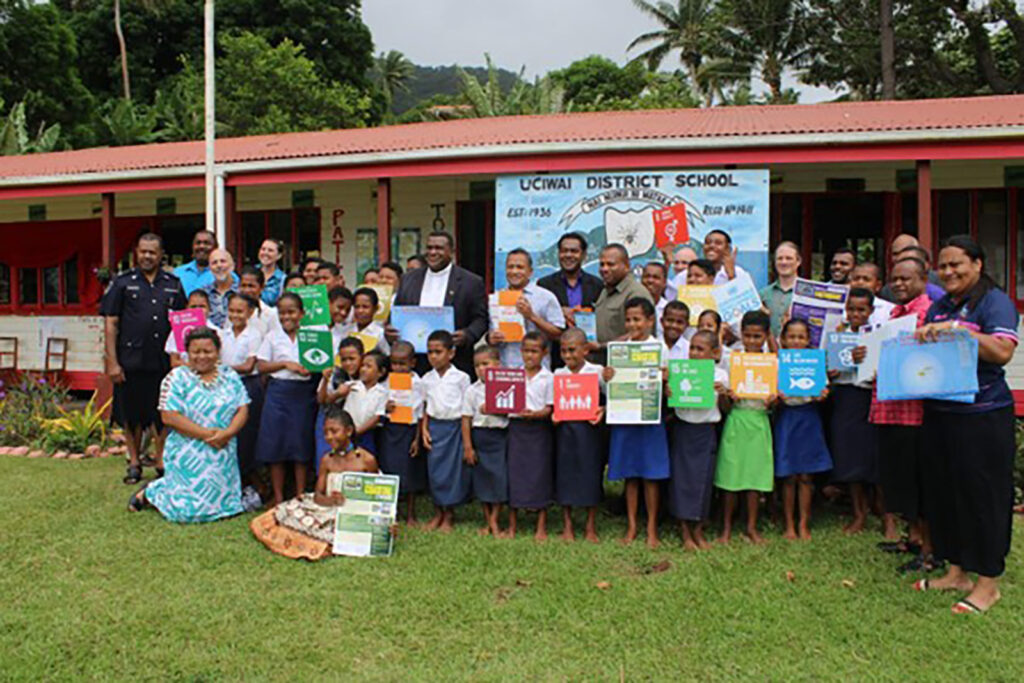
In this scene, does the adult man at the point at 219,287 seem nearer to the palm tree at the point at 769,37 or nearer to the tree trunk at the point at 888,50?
the tree trunk at the point at 888,50

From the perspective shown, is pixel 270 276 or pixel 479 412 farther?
pixel 270 276

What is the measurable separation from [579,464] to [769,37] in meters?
26.2

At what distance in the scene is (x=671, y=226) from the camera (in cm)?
791

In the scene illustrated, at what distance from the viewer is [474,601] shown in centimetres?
406

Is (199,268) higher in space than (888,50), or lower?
lower

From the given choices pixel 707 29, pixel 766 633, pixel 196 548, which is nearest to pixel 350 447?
pixel 196 548

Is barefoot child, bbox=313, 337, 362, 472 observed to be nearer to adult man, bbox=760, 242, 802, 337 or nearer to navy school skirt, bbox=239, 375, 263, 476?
navy school skirt, bbox=239, 375, 263, 476

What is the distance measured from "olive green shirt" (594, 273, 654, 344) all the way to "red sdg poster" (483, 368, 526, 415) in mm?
625

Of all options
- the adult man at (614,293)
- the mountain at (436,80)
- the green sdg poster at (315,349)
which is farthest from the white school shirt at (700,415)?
the mountain at (436,80)

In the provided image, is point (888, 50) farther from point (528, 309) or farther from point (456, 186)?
point (528, 309)

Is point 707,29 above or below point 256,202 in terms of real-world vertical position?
above

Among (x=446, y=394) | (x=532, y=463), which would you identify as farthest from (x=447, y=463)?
(x=532, y=463)

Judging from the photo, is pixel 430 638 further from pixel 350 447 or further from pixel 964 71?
pixel 964 71

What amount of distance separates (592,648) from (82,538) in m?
3.38
